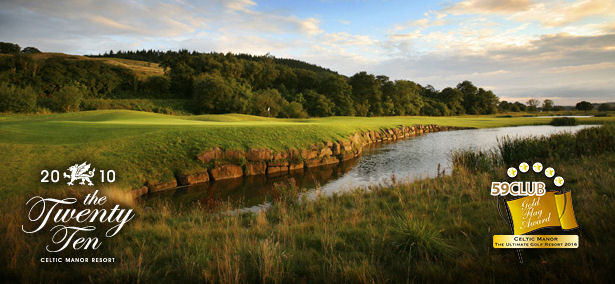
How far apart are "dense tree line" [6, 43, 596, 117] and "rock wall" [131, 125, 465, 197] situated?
32435mm

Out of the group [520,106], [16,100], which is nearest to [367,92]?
[16,100]

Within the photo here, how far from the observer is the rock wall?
14.8m

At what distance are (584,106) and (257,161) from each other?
4376 inches

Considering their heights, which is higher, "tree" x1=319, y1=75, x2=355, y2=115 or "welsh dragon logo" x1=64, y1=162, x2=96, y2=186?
"tree" x1=319, y1=75, x2=355, y2=115

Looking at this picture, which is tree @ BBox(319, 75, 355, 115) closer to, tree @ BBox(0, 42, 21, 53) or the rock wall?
the rock wall

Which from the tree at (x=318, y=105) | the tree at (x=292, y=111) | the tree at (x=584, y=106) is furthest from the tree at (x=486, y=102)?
the tree at (x=292, y=111)

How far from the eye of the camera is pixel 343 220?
Result: 701cm

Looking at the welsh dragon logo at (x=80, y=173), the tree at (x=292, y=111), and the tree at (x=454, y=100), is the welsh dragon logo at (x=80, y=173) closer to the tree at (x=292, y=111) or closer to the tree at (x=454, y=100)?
the tree at (x=292, y=111)

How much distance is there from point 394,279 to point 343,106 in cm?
6810

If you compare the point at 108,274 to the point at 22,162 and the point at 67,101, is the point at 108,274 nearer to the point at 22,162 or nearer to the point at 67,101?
the point at 22,162

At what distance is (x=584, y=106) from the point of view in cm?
8688

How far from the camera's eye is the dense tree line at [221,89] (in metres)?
54.7

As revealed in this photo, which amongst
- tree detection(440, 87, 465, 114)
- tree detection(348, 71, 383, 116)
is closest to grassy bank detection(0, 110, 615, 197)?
tree detection(348, 71, 383, 116)

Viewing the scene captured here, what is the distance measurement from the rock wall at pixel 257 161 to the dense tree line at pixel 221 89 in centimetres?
3244
